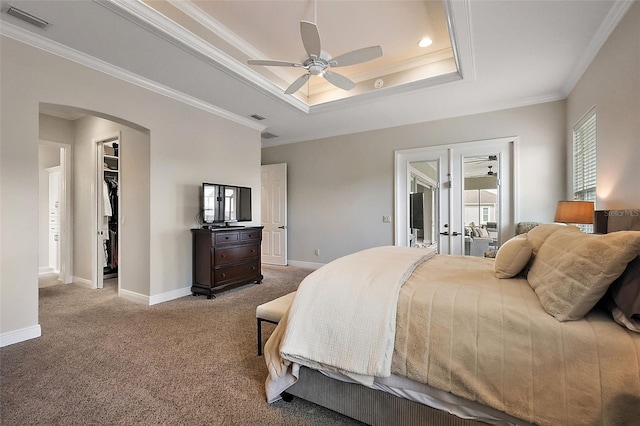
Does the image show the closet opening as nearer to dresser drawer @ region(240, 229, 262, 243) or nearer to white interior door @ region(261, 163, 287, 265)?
dresser drawer @ region(240, 229, 262, 243)

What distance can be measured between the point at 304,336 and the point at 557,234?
1584 millimetres

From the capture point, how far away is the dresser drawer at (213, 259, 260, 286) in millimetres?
3936

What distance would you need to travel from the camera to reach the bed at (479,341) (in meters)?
1.07

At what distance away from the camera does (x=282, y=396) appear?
1.73 m

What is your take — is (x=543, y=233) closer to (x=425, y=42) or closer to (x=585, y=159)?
(x=585, y=159)

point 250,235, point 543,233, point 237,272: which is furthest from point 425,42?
point 237,272

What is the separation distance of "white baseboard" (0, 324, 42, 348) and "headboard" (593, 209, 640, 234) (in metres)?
4.91

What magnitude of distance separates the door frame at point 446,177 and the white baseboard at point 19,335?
467cm

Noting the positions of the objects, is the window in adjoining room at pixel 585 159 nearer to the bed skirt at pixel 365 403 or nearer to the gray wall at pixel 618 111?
the gray wall at pixel 618 111

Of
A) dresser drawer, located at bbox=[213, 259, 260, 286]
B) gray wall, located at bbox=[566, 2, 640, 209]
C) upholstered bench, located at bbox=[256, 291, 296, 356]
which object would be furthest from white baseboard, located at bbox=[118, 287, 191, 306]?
gray wall, located at bbox=[566, 2, 640, 209]

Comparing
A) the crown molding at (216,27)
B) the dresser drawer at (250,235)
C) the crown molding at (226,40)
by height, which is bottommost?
the dresser drawer at (250,235)

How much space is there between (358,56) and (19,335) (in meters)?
3.93

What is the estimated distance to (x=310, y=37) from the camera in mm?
2291

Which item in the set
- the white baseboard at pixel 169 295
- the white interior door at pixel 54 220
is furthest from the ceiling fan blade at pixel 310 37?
the white interior door at pixel 54 220
